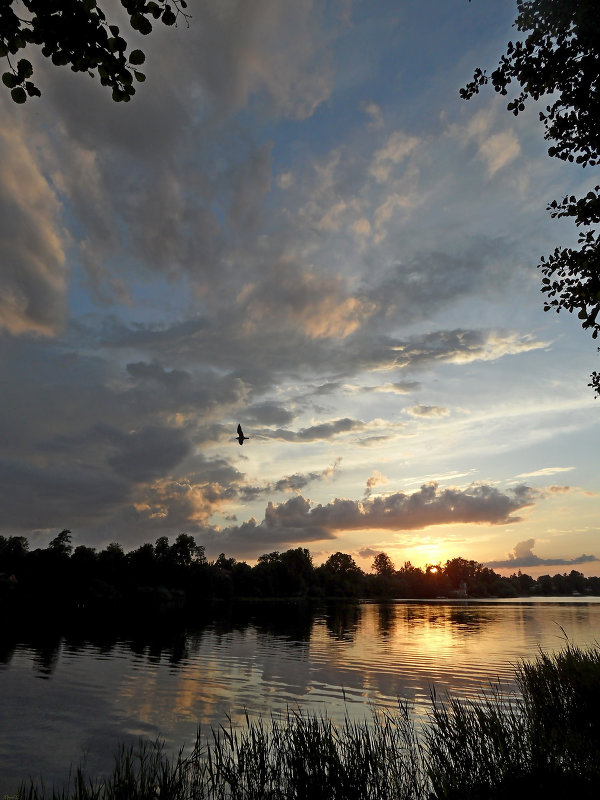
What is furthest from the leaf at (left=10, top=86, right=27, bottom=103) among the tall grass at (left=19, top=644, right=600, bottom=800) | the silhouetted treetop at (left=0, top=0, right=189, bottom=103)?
the tall grass at (left=19, top=644, right=600, bottom=800)

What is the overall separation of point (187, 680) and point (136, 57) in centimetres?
4553

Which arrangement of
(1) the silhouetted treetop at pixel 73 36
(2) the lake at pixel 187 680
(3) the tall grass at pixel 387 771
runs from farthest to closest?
(2) the lake at pixel 187 680 < (3) the tall grass at pixel 387 771 < (1) the silhouetted treetop at pixel 73 36

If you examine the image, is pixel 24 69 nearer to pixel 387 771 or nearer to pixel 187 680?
pixel 387 771

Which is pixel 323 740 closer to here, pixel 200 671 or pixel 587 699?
pixel 587 699

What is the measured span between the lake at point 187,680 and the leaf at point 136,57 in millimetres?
21900

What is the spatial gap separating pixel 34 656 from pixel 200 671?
61.2 ft

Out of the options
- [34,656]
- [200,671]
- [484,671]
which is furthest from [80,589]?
[484,671]

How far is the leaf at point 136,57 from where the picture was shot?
837 centimetres

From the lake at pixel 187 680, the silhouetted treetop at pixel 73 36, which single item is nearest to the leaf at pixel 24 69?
the silhouetted treetop at pixel 73 36

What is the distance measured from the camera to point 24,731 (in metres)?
27.5

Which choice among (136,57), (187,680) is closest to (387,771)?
(136,57)

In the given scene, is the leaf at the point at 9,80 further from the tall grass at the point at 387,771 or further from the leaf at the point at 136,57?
the tall grass at the point at 387,771

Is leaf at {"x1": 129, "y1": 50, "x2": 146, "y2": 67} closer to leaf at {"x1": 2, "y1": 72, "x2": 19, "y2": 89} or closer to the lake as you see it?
leaf at {"x1": 2, "y1": 72, "x2": 19, "y2": 89}

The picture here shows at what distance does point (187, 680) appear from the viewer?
1690 inches
